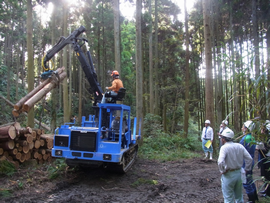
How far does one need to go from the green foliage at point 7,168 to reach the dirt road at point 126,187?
1.33 feet

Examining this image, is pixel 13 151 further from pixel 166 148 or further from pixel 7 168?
pixel 166 148

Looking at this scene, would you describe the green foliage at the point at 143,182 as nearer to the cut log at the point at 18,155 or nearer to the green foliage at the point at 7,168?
the green foliage at the point at 7,168

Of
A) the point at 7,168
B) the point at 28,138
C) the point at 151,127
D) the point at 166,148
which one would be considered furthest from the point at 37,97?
the point at 151,127

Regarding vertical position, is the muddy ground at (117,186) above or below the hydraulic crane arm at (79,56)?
below

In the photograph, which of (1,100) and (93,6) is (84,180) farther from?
(93,6)

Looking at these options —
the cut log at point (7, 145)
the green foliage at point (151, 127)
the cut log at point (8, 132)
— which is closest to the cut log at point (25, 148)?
the cut log at point (7, 145)

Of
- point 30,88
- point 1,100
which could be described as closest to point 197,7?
point 30,88

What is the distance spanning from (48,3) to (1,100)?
1178 cm

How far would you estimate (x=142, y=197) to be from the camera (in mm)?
5902

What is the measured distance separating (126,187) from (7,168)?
4.02 meters

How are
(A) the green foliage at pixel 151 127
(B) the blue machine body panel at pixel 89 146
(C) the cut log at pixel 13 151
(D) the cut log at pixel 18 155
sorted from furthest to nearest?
(A) the green foliage at pixel 151 127 < (D) the cut log at pixel 18 155 < (C) the cut log at pixel 13 151 < (B) the blue machine body panel at pixel 89 146

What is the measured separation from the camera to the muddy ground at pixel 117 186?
5.75 m

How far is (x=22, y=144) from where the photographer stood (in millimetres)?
8516

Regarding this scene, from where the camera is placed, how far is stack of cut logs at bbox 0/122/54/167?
797 cm
